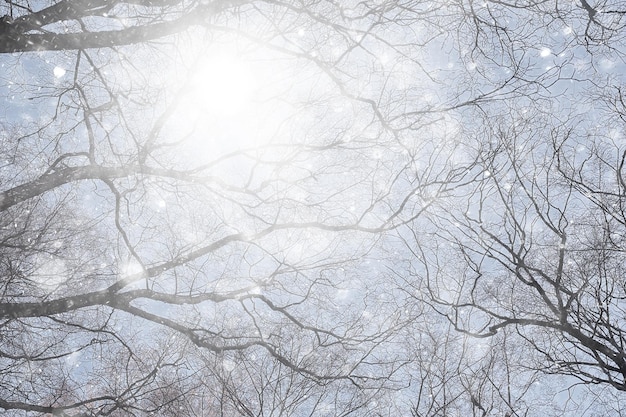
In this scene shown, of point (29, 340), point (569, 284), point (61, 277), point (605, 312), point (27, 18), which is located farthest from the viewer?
point (61, 277)

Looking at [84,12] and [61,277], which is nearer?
[84,12]

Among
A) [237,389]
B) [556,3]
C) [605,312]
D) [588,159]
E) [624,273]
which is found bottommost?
[605,312]

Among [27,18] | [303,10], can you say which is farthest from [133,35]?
[303,10]

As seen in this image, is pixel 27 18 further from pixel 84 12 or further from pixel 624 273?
pixel 624 273

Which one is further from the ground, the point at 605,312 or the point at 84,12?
the point at 84,12

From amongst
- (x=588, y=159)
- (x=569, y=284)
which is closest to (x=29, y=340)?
Result: (x=569, y=284)

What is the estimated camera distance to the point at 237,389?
799cm

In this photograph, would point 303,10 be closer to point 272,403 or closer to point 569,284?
point 569,284

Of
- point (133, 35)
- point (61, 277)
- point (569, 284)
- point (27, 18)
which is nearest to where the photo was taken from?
point (27, 18)

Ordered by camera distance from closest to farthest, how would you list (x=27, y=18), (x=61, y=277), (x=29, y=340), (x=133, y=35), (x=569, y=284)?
(x=27, y=18)
(x=133, y=35)
(x=569, y=284)
(x=29, y=340)
(x=61, y=277)

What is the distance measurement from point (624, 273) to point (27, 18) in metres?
7.92

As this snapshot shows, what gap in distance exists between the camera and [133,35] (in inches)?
182

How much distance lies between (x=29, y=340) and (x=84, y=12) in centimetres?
569

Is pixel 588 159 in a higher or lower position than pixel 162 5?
lower
